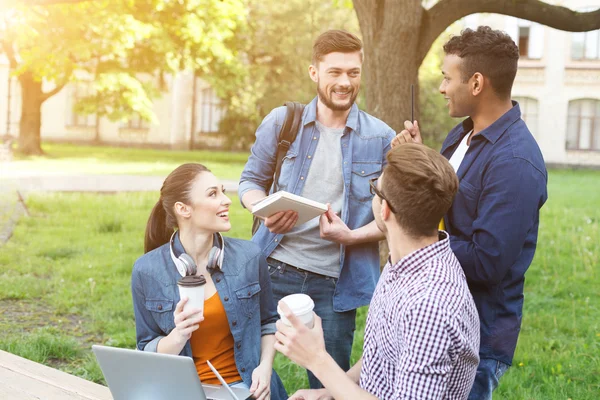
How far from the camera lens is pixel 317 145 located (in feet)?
12.6

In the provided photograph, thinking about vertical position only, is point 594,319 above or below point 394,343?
below

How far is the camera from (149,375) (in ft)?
8.57

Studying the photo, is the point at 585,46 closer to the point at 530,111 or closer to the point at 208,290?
the point at 530,111

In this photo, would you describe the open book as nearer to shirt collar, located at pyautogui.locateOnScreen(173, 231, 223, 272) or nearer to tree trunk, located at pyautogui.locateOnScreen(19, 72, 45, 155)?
shirt collar, located at pyautogui.locateOnScreen(173, 231, 223, 272)

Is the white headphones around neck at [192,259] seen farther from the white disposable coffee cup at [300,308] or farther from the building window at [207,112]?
the building window at [207,112]

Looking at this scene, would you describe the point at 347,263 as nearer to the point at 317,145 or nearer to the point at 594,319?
the point at 317,145

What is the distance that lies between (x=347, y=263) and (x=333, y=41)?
1.10m

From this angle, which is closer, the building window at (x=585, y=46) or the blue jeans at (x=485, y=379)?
the blue jeans at (x=485, y=379)

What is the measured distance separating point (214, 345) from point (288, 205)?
68 cm

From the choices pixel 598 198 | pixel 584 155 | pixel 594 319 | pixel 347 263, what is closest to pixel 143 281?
pixel 347 263

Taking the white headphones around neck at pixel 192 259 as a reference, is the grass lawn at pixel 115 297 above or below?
below

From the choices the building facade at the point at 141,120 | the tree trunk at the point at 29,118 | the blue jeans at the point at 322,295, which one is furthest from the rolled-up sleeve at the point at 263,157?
the building facade at the point at 141,120

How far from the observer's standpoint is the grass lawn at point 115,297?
537 centimetres

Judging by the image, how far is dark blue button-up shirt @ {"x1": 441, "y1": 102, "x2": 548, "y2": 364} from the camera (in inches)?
106
